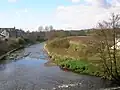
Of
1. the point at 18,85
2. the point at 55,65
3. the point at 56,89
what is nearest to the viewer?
the point at 56,89

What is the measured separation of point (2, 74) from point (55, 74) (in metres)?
6.46

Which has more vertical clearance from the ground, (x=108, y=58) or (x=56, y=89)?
(x=108, y=58)

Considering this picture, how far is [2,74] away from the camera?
32.6 metres

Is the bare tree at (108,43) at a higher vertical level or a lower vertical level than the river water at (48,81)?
Result: higher

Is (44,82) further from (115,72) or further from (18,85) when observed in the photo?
(115,72)

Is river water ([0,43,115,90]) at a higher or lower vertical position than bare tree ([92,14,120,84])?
lower

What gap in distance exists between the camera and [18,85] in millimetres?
26062

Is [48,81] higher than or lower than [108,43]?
lower

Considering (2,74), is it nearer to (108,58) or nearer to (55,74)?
(55,74)

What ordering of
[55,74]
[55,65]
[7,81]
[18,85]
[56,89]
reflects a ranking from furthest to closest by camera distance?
[55,65]
[55,74]
[7,81]
[18,85]
[56,89]

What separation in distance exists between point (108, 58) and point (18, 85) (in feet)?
32.4

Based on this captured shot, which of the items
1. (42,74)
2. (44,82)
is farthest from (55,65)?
(44,82)

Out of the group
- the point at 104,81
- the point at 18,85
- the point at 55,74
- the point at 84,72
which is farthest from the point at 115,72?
the point at 18,85

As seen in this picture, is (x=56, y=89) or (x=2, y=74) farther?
(x=2, y=74)
